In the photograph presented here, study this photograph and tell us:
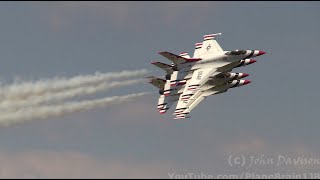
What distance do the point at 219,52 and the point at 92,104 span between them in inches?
680

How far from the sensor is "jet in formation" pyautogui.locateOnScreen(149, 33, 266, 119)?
507 ft

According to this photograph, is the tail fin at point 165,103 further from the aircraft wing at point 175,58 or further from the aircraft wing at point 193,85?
the aircraft wing at point 175,58

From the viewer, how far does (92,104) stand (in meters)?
158

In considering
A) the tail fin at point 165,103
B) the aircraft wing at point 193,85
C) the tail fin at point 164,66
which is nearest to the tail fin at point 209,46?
the aircraft wing at point 193,85

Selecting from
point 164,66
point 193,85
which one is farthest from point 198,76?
point 164,66

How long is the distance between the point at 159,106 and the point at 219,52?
1029cm

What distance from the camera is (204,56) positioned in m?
158

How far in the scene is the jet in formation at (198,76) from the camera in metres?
154

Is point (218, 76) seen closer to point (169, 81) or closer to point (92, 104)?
point (169, 81)

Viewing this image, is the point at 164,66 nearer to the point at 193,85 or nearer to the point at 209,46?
the point at 193,85

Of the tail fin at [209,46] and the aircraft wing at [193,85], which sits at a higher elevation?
the tail fin at [209,46]

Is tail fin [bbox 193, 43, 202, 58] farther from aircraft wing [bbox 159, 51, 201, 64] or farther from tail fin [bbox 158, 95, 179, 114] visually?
tail fin [bbox 158, 95, 179, 114]

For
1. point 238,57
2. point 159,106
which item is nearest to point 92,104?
point 159,106

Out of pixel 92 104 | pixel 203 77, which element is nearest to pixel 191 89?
pixel 203 77
